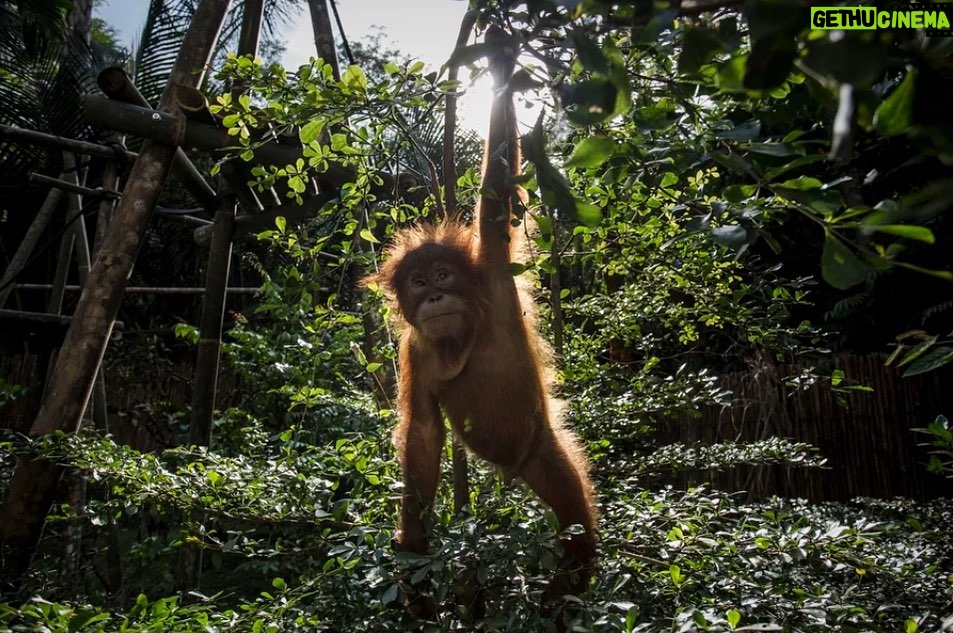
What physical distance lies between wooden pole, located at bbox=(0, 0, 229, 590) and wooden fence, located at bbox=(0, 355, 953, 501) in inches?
132

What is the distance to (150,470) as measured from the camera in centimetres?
243

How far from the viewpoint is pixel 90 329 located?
11.7ft

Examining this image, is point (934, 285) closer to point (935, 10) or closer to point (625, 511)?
point (625, 511)

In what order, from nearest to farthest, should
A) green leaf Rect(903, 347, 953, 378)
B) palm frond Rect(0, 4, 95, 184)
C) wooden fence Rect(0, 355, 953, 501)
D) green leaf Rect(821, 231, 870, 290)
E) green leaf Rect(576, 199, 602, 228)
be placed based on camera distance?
green leaf Rect(821, 231, 870, 290), green leaf Rect(576, 199, 602, 228), green leaf Rect(903, 347, 953, 378), wooden fence Rect(0, 355, 953, 501), palm frond Rect(0, 4, 95, 184)

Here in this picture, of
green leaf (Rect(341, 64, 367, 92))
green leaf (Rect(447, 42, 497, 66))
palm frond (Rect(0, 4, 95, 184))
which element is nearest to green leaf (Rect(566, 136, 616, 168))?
green leaf (Rect(447, 42, 497, 66))

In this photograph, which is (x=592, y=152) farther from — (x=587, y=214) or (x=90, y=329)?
(x=90, y=329)

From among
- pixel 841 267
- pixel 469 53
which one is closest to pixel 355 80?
pixel 469 53

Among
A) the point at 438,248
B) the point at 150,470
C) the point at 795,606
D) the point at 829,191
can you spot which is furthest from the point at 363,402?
the point at 829,191

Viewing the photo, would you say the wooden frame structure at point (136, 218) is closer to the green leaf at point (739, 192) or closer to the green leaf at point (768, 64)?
the green leaf at point (739, 192)

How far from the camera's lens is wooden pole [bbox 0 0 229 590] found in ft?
10.7

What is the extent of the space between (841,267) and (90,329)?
365 cm

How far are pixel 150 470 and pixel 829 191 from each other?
229cm

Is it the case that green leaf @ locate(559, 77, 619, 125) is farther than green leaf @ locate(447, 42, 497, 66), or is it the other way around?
green leaf @ locate(447, 42, 497, 66)

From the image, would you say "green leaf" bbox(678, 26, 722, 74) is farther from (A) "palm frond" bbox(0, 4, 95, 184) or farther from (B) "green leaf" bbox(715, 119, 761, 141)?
(A) "palm frond" bbox(0, 4, 95, 184)
